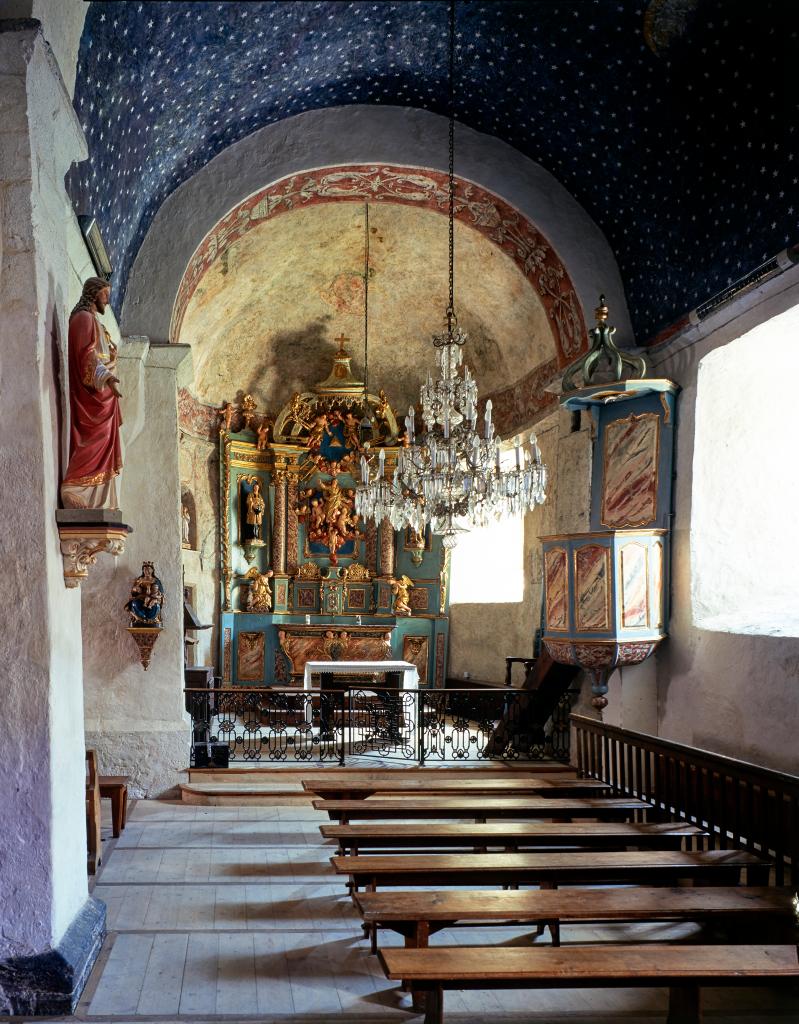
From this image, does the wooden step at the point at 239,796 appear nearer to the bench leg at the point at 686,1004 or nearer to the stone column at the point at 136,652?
the stone column at the point at 136,652

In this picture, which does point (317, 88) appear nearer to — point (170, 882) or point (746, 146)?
point (746, 146)

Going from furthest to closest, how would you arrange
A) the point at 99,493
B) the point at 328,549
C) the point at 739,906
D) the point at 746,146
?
the point at 328,549
the point at 746,146
the point at 99,493
the point at 739,906

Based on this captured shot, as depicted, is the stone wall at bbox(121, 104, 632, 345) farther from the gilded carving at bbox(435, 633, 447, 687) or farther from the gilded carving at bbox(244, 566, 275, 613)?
the gilded carving at bbox(435, 633, 447, 687)

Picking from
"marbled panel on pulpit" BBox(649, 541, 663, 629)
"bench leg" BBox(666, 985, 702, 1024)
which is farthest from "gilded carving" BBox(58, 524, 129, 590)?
"marbled panel on pulpit" BBox(649, 541, 663, 629)

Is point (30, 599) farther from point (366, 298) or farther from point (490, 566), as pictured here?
point (490, 566)

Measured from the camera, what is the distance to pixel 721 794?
5395mm

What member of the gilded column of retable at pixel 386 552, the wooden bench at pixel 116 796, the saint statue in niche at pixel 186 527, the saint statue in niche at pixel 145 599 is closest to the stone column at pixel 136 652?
the saint statue in niche at pixel 145 599

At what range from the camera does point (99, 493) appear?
449cm

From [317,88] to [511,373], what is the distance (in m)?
5.37

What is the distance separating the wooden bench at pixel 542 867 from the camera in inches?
174

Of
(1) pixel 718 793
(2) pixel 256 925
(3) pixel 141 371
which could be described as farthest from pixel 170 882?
(3) pixel 141 371

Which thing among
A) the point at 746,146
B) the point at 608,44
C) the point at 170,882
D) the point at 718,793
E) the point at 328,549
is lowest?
the point at 170,882

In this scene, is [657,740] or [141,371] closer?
[657,740]

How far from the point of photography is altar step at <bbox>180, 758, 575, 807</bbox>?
8672mm
